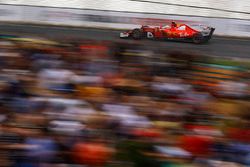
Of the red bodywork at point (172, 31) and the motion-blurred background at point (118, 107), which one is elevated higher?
the motion-blurred background at point (118, 107)

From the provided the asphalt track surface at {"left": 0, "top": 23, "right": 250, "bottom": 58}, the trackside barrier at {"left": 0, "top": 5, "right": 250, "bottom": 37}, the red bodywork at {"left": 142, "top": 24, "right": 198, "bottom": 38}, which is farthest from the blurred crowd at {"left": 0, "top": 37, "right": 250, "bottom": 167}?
the red bodywork at {"left": 142, "top": 24, "right": 198, "bottom": 38}

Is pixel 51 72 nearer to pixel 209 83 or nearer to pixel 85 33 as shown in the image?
pixel 209 83

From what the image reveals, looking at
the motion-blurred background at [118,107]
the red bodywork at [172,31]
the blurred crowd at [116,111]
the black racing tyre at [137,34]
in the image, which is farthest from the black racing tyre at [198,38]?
the blurred crowd at [116,111]

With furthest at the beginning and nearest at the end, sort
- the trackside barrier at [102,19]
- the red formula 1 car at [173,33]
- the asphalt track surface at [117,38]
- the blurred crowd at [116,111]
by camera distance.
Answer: the red formula 1 car at [173,33], the trackside barrier at [102,19], the asphalt track surface at [117,38], the blurred crowd at [116,111]

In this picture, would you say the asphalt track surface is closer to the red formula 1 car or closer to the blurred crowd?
the red formula 1 car

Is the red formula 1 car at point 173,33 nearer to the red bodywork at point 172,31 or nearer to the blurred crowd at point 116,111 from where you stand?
the red bodywork at point 172,31

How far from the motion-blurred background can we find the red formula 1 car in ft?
15.5

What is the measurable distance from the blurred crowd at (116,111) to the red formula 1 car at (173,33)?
6232 millimetres

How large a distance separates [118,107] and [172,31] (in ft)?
29.8

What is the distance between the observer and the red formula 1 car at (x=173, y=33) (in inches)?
560

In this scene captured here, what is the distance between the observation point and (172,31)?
47.9 feet

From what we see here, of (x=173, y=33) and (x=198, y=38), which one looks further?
(x=173, y=33)

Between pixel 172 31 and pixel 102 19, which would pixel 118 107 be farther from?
pixel 172 31

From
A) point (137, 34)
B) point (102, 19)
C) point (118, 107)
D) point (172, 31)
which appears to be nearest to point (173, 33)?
point (172, 31)
